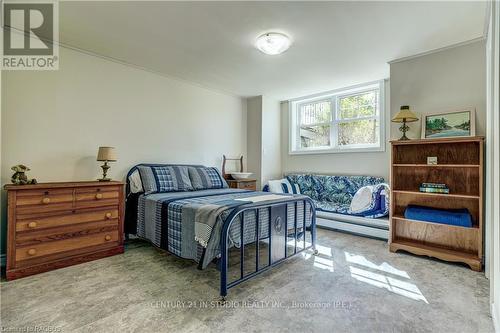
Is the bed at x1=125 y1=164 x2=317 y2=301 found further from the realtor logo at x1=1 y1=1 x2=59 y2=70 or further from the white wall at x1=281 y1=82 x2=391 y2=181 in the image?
the white wall at x1=281 y1=82 x2=391 y2=181

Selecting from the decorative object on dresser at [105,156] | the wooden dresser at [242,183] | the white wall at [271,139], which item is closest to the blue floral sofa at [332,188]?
the white wall at [271,139]

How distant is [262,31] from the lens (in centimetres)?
263

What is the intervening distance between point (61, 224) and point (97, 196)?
411mm

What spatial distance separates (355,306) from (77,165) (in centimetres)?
332

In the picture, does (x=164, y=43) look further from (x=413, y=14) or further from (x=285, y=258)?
(x=285, y=258)

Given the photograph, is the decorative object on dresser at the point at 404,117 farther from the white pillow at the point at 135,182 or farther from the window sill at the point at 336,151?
the white pillow at the point at 135,182

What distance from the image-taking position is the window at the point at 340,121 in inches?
171

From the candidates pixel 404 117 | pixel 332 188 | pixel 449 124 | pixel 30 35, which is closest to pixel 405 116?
pixel 404 117

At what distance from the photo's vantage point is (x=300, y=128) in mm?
5410

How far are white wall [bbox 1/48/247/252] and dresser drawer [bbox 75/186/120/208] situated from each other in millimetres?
549

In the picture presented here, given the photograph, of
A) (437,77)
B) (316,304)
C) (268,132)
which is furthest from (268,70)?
(316,304)

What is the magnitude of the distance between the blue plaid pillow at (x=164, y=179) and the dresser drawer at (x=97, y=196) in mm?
387

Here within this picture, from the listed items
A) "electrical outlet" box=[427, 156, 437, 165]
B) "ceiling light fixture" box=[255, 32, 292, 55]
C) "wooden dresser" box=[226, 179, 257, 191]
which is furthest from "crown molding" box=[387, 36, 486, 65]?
"wooden dresser" box=[226, 179, 257, 191]

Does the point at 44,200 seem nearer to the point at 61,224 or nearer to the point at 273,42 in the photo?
the point at 61,224
